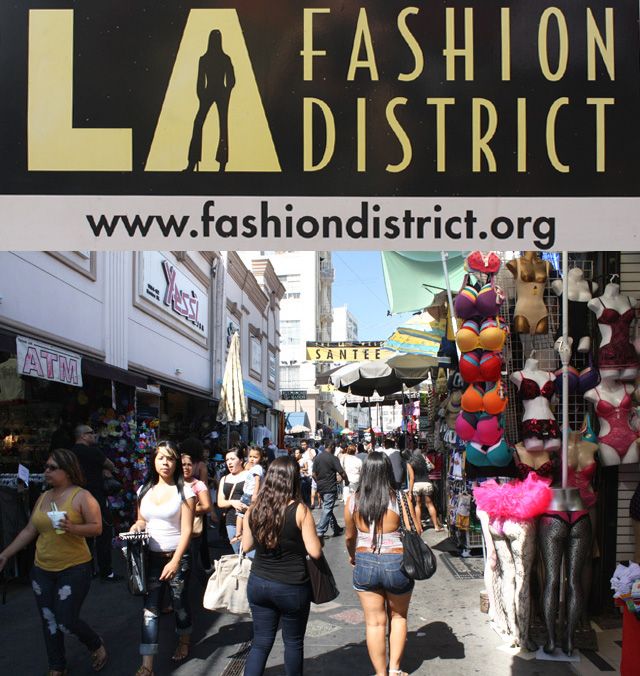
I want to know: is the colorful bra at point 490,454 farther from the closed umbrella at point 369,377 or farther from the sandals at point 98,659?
the closed umbrella at point 369,377

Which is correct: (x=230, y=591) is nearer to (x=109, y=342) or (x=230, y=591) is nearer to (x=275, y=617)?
(x=275, y=617)

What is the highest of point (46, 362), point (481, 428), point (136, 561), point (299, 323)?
point (299, 323)

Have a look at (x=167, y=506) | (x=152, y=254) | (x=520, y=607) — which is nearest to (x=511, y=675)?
(x=520, y=607)

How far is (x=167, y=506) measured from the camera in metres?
5.65

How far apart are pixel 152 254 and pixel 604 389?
37.7 feet

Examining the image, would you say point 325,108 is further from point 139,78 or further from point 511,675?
point 511,675

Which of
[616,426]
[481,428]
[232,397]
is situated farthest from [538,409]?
[232,397]

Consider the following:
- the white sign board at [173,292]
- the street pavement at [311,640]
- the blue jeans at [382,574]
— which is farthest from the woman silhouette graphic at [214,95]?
the white sign board at [173,292]

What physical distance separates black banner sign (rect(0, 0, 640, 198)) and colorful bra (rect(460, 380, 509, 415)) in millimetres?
4779

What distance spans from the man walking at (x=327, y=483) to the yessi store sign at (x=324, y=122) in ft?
34.0

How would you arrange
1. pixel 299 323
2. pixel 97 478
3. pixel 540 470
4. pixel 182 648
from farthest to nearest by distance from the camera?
1. pixel 299 323
2. pixel 97 478
3. pixel 540 470
4. pixel 182 648

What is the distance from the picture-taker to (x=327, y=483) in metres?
12.7

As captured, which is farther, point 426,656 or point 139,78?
point 426,656

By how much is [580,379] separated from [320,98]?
4.79 m
